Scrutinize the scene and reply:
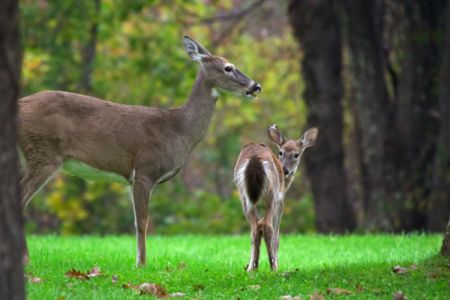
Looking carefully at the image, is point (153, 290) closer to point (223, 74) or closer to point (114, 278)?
point (114, 278)

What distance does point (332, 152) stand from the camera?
61.9 ft

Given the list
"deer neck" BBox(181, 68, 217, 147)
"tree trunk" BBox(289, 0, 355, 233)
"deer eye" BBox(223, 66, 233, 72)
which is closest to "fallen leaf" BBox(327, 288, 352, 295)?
"deer neck" BBox(181, 68, 217, 147)

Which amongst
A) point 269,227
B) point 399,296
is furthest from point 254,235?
point 399,296

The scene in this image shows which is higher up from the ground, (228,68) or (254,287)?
(228,68)

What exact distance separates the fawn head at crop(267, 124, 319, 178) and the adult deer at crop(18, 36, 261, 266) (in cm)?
96

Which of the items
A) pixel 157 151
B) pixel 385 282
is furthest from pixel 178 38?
pixel 385 282

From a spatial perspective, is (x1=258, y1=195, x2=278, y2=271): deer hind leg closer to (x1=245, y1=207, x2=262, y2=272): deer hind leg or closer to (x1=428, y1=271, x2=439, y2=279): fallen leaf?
(x1=245, y1=207, x2=262, y2=272): deer hind leg

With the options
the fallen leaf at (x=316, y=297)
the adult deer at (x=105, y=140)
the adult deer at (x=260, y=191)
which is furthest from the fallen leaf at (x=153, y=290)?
the adult deer at (x=105, y=140)

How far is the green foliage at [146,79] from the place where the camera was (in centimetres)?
2153

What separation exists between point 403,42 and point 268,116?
10.5 metres

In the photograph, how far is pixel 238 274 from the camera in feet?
28.6

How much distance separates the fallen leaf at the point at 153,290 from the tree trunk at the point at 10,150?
2051 millimetres

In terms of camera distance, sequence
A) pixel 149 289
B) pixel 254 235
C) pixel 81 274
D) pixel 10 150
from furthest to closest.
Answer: pixel 254 235 → pixel 81 274 → pixel 149 289 → pixel 10 150

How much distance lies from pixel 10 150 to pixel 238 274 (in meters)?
3.42
